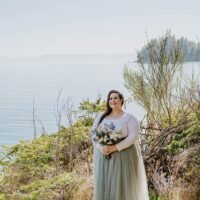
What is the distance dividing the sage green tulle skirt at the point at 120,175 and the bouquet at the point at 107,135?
0.47ft

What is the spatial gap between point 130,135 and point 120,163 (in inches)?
11.4

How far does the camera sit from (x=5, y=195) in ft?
20.0

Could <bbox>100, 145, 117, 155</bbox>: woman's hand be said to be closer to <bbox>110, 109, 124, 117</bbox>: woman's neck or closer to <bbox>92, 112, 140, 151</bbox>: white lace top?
<bbox>92, 112, 140, 151</bbox>: white lace top

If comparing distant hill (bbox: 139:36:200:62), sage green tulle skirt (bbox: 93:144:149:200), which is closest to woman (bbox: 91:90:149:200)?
sage green tulle skirt (bbox: 93:144:149:200)

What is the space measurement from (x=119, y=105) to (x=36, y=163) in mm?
2483

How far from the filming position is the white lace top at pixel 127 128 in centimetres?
454

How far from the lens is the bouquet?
177 inches

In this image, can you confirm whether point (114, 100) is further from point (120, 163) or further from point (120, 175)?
point (120, 175)

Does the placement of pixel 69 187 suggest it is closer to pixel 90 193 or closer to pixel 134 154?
pixel 90 193

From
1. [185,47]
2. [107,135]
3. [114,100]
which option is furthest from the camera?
[185,47]

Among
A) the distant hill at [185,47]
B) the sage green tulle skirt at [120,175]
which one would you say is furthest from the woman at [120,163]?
the distant hill at [185,47]

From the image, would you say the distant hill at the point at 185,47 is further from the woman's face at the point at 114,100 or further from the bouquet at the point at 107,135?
the bouquet at the point at 107,135

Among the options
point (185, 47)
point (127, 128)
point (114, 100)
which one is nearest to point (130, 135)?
point (127, 128)

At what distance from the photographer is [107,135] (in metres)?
4.52
